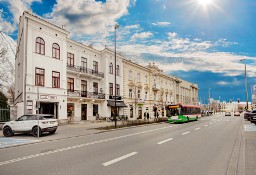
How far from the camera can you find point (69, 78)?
3419cm

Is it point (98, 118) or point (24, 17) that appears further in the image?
point (98, 118)

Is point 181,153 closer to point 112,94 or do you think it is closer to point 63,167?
point 63,167

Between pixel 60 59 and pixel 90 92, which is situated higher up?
pixel 60 59

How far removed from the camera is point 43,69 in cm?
2889

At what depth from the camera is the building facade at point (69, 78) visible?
27.3m

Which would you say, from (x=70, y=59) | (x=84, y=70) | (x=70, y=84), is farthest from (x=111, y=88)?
(x=70, y=59)

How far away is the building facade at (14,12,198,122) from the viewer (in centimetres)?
2734

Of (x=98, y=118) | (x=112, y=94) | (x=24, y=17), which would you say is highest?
(x=24, y=17)

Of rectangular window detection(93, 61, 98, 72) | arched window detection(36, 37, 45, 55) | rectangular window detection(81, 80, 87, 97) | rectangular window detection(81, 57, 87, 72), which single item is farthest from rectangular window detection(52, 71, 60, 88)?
rectangular window detection(93, 61, 98, 72)

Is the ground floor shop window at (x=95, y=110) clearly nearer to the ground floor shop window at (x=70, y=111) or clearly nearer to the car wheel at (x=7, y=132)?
the ground floor shop window at (x=70, y=111)

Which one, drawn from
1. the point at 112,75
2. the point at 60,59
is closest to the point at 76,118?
the point at 60,59

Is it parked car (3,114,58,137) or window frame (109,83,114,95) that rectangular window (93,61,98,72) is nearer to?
window frame (109,83,114,95)

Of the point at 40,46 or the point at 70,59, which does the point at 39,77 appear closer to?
the point at 40,46

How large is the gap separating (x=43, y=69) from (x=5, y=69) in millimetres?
51108
